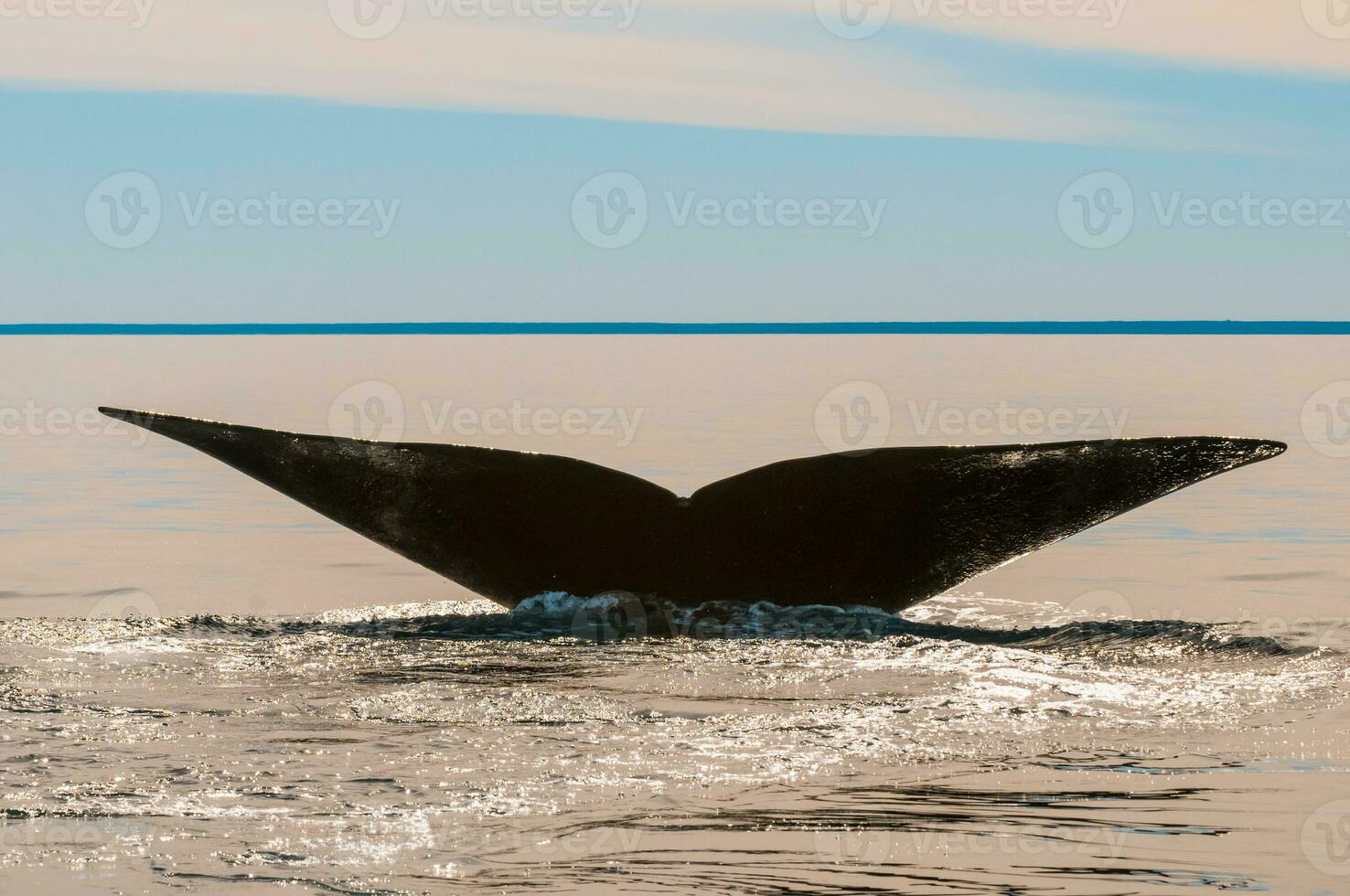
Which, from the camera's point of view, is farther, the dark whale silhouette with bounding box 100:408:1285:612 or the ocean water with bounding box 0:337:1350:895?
the dark whale silhouette with bounding box 100:408:1285:612

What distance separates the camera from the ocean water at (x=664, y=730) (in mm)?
5762

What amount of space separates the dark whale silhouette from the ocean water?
1.16 feet

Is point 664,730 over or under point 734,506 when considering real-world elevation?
under

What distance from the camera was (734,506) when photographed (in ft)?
30.8

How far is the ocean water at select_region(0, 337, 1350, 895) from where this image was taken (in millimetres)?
5762

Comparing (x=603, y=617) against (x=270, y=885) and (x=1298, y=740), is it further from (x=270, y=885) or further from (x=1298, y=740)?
(x=270, y=885)

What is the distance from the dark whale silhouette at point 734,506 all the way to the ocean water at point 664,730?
354mm

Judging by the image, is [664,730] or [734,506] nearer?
[664,730]

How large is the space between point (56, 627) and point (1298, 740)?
288 inches

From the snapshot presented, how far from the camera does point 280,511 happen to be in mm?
21328

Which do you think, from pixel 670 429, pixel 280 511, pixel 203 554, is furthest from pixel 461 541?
pixel 670 429

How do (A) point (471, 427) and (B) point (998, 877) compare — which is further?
(A) point (471, 427)

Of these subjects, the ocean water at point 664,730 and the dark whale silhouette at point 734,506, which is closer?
the ocean water at point 664,730

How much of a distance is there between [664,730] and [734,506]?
1.94 m
